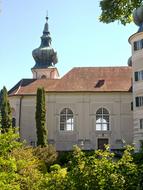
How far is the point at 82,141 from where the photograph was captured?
1845 inches

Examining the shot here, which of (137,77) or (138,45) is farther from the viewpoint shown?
(137,77)

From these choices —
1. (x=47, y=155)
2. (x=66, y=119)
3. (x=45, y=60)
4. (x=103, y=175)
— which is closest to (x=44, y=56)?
(x=45, y=60)

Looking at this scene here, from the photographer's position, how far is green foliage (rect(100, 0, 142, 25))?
9328mm

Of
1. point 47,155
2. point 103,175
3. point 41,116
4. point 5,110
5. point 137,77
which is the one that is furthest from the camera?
point 5,110

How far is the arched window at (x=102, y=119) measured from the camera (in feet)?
157

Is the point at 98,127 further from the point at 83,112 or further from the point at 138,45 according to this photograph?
the point at 138,45

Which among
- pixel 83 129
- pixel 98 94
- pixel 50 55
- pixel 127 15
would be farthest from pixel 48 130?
pixel 127 15

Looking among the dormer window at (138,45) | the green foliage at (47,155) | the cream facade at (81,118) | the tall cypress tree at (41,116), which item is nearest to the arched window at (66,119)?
the cream facade at (81,118)

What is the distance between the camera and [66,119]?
4844 centimetres

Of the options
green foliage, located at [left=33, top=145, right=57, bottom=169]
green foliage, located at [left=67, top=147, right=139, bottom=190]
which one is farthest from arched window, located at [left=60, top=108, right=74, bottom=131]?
green foliage, located at [left=67, top=147, right=139, bottom=190]

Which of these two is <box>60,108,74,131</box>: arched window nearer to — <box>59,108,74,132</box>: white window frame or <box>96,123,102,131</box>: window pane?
<box>59,108,74,132</box>: white window frame

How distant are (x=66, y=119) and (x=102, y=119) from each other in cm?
402

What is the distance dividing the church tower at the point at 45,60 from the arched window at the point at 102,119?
99.2ft

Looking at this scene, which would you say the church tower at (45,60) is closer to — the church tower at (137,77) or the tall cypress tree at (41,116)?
the tall cypress tree at (41,116)
